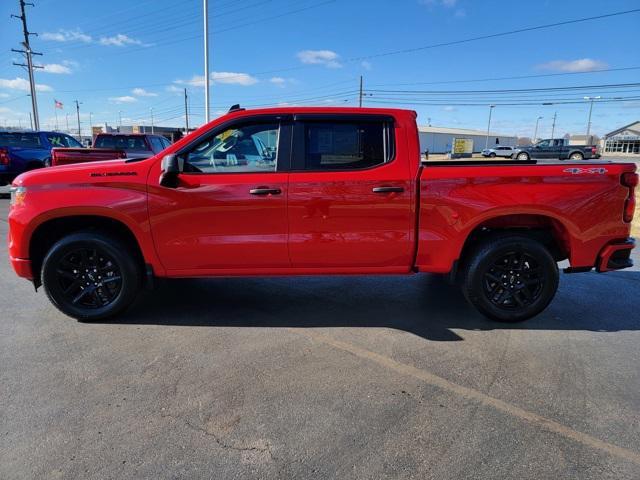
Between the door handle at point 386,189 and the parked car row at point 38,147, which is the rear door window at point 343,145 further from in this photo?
the parked car row at point 38,147

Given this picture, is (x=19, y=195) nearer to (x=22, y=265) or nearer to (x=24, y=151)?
(x=22, y=265)

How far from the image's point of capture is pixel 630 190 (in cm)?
416

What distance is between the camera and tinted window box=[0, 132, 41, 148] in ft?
45.3

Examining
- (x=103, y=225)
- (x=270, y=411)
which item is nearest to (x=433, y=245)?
(x=270, y=411)

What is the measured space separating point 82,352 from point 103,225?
121 centimetres

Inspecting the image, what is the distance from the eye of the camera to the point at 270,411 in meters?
2.91

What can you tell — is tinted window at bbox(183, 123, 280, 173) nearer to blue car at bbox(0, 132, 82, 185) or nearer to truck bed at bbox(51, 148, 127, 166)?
truck bed at bbox(51, 148, 127, 166)

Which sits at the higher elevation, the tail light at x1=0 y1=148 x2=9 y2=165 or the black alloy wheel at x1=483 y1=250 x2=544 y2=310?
the tail light at x1=0 y1=148 x2=9 y2=165

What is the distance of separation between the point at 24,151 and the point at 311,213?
1299 cm

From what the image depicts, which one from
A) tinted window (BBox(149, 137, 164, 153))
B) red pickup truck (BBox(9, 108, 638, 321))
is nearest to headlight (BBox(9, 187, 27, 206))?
red pickup truck (BBox(9, 108, 638, 321))

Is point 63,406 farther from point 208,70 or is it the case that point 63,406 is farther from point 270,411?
point 208,70

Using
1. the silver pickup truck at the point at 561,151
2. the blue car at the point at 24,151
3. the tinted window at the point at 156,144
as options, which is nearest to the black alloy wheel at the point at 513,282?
the tinted window at the point at 156,144

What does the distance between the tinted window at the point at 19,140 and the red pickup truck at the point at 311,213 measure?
11.8 metres

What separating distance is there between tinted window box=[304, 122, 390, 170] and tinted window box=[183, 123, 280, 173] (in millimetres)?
325
